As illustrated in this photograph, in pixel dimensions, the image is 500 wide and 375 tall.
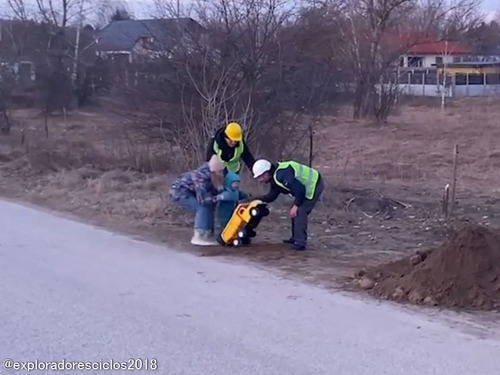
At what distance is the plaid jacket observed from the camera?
41.7ft

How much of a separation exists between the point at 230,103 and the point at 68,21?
4656cm

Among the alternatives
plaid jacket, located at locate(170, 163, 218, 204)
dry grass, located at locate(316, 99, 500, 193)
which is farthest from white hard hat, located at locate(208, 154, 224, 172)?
dry grass, located at locate(316, 99, 500, 193)

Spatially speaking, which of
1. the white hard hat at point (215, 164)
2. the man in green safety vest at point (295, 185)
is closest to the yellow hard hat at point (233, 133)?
the white hard hat at point (215, 164)

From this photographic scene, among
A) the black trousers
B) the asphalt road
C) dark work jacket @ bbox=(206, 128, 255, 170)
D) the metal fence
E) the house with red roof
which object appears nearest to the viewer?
the asphalt road

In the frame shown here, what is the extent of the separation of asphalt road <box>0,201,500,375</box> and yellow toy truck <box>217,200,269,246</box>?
0.76 meters

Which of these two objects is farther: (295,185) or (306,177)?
(306,177)

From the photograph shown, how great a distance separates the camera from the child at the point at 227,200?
1275 centimetres

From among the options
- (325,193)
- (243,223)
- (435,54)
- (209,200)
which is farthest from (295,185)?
(435,54)

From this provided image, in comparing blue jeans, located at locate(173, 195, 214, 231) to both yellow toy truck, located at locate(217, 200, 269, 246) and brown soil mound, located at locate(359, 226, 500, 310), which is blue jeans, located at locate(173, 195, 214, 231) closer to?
yellow toy truck, located at locate(217, 200, 269, 246)

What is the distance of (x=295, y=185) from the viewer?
12.0 m

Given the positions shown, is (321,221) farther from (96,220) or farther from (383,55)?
(383,55)

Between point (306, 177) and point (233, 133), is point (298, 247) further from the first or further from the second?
point (233, 133)

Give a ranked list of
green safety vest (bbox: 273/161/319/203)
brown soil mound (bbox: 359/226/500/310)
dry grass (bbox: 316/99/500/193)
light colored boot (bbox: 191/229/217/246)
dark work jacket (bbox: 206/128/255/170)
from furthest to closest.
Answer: dry grass (bbox: 316/99/500/193)
dark work jacket (bbox: 206/128/255/170)
light colored boot (bbox: 191/229/217/246)
green safety vest (bbox: 273/161/319/203)
brown soil mound (bbox: 359/226/500/310)

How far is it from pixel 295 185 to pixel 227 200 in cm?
117
